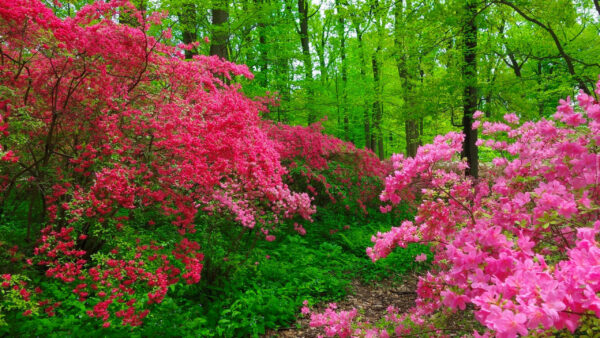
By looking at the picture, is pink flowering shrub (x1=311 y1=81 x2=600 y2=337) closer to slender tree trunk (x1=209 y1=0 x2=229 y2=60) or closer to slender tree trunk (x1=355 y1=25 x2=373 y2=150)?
slender tree trunk (x1=209 y1=0 x2=229 y2=60)

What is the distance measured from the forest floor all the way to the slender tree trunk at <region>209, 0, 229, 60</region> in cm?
650

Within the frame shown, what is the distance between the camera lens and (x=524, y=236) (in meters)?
1.85

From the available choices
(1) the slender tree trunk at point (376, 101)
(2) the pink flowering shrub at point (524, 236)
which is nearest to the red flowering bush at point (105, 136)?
(2) the pink flowering shrub at point (524, 236)

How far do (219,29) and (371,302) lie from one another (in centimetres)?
708

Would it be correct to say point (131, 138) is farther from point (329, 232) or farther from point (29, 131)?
point (329, 232)

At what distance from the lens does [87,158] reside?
3643mm

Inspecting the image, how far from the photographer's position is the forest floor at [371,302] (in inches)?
169

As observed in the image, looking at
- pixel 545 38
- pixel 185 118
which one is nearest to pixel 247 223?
pixel 185 118

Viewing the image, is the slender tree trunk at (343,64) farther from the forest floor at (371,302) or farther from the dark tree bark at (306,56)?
the forest floor at (371,302)

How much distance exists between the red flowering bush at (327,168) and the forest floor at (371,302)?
2.43 metres

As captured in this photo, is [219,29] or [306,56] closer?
[219,29]

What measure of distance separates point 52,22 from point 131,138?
1.26 metres

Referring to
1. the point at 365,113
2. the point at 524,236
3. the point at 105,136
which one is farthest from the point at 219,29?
the point at 365,113

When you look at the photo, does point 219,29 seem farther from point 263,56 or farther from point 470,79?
point 470,79
